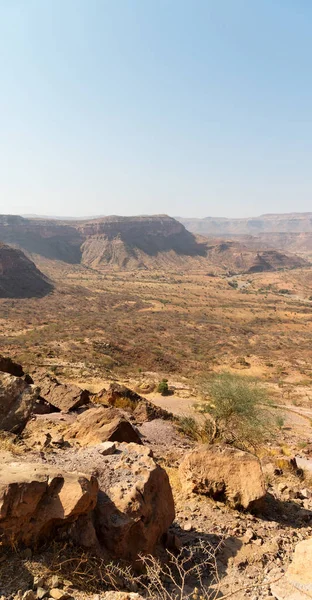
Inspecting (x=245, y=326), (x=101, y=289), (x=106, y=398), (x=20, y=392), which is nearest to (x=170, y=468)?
(x=20, y=392)

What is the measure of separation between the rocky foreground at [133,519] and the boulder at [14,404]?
0.03 metres

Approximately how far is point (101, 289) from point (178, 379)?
55.5m

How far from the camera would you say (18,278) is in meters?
69.4

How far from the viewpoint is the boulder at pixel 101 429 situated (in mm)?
9383

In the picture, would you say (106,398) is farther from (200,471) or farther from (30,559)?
(30,559)

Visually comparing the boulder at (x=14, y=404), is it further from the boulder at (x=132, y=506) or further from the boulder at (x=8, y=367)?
the boulder at (x=8, y=367)

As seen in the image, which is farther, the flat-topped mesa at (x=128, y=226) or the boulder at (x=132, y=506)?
the flat-topped mesa at (x=128, y=226)

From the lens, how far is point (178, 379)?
29297 mm

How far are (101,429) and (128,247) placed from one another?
13379 centimetres

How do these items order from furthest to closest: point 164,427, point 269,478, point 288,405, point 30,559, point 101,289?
point 101,289, point 288,405, point 164,427, point 269,478, point 30,559

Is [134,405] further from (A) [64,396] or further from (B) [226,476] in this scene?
(B) [226,476]

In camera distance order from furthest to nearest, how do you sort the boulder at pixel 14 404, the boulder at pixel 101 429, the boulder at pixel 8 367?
the boulder at pixel 8 367, the boulder at pixel 101 429, the boulder at pixel 14 404

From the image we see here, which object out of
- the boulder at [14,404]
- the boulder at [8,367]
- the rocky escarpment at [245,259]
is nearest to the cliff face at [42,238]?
the rocky escarpment at [245,259]

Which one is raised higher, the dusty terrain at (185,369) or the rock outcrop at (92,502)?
the rock outcrop at (92,502)
